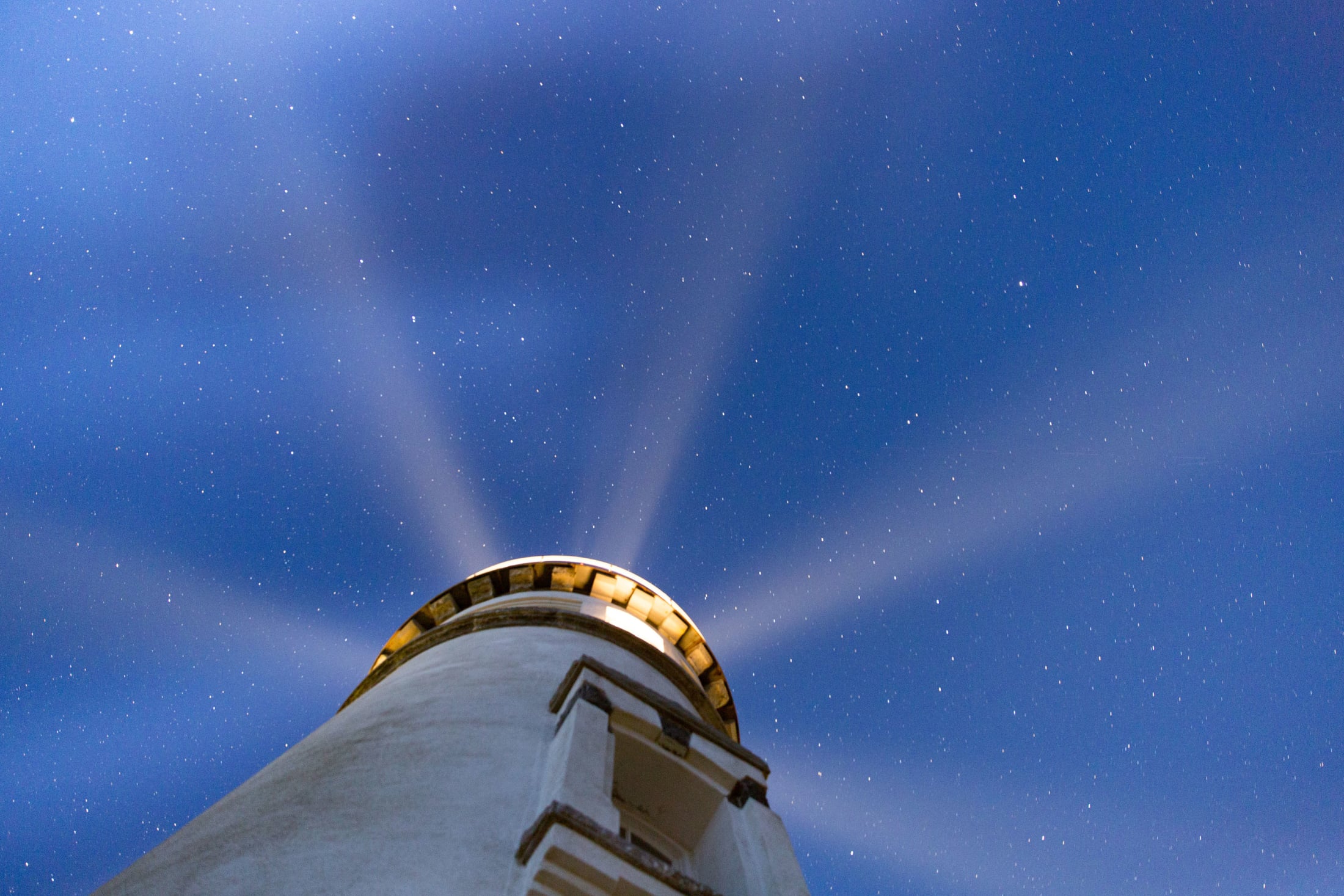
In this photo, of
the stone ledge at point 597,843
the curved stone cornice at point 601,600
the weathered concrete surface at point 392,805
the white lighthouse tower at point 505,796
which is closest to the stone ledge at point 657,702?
the white lighthouse tower at point 505,796

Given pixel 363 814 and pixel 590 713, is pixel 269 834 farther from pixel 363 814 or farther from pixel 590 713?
pixel 590 713

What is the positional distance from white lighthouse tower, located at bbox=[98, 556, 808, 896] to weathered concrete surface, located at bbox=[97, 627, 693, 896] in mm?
17

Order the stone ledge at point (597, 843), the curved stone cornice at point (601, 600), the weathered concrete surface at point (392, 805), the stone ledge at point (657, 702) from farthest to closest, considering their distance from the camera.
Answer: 1. the curved stone cornice at point (601, 600)
2. the stone ledge at point (657, 702)
3. the stone ledge at point (597, 843)
4. the weathered concrete surface at point (392, 805)

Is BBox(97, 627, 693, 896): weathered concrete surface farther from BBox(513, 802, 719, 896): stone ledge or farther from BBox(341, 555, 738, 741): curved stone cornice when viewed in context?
BBox(341, 555, 738, 741): curved stone cornice

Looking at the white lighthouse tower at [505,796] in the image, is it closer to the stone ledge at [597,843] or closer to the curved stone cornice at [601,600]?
the stone ledge at [597,843]

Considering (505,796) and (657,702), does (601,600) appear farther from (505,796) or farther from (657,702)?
(505,796)

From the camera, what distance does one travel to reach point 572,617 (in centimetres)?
1391

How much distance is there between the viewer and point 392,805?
7.32 m

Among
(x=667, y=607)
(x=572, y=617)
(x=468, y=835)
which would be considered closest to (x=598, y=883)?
(x=468, y=835)

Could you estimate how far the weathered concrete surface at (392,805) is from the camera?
20.6 feet

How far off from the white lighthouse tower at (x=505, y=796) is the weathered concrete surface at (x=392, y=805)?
2 centimetres

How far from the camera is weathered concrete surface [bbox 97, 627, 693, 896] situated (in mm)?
6293

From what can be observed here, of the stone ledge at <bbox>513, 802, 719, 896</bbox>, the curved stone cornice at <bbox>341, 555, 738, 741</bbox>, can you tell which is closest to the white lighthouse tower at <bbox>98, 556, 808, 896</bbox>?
the stone ledge at <bbox>513, 802, 719, 896</bbox>

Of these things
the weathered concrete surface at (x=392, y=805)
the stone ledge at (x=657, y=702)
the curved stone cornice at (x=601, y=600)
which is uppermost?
the curved stone cornice at (x=601, y=600)
